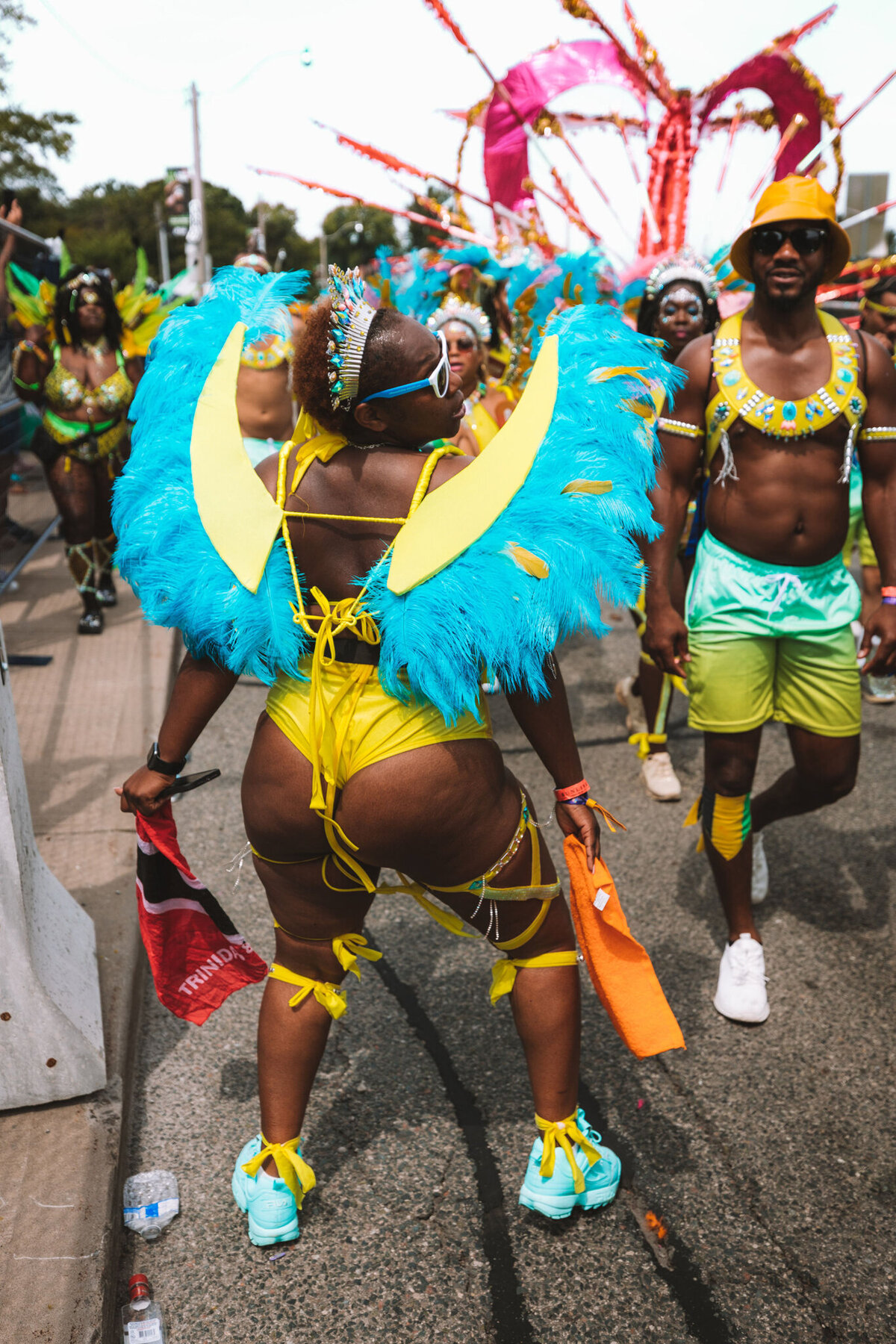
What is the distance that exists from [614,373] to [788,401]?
3.74 ft


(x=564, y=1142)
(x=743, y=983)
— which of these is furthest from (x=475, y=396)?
(x=564, y=1142)

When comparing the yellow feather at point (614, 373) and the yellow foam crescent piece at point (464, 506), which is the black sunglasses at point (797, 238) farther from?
the yellow foam crescent piece at point (464, 506)

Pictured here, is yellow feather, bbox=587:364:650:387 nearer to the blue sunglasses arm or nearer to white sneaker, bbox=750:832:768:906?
the blue sunglasses arm

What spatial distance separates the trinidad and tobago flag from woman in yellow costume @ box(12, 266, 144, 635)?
4613 mm

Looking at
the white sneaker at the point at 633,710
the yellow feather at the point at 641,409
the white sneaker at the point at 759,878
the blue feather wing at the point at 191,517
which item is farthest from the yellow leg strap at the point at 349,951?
the white sneaker at the point at 633,710

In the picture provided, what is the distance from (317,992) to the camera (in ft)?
7.11

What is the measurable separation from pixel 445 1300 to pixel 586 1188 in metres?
0.38

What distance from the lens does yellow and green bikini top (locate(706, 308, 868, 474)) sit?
9.47 ft

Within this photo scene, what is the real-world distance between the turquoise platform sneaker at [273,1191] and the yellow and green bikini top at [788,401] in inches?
85.4

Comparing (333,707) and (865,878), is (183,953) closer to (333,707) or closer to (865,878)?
(333,707)

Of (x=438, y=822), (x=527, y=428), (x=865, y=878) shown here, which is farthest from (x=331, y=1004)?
(x=865, y=878)

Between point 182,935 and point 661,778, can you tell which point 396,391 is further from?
point 661,778

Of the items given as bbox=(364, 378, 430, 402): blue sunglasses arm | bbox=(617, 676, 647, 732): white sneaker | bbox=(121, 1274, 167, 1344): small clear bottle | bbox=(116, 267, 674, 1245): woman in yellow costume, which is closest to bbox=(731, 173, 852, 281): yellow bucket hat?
bbox=(116, 267, 674, 1245): woman in yellow costume

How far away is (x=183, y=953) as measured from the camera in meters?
2.37
